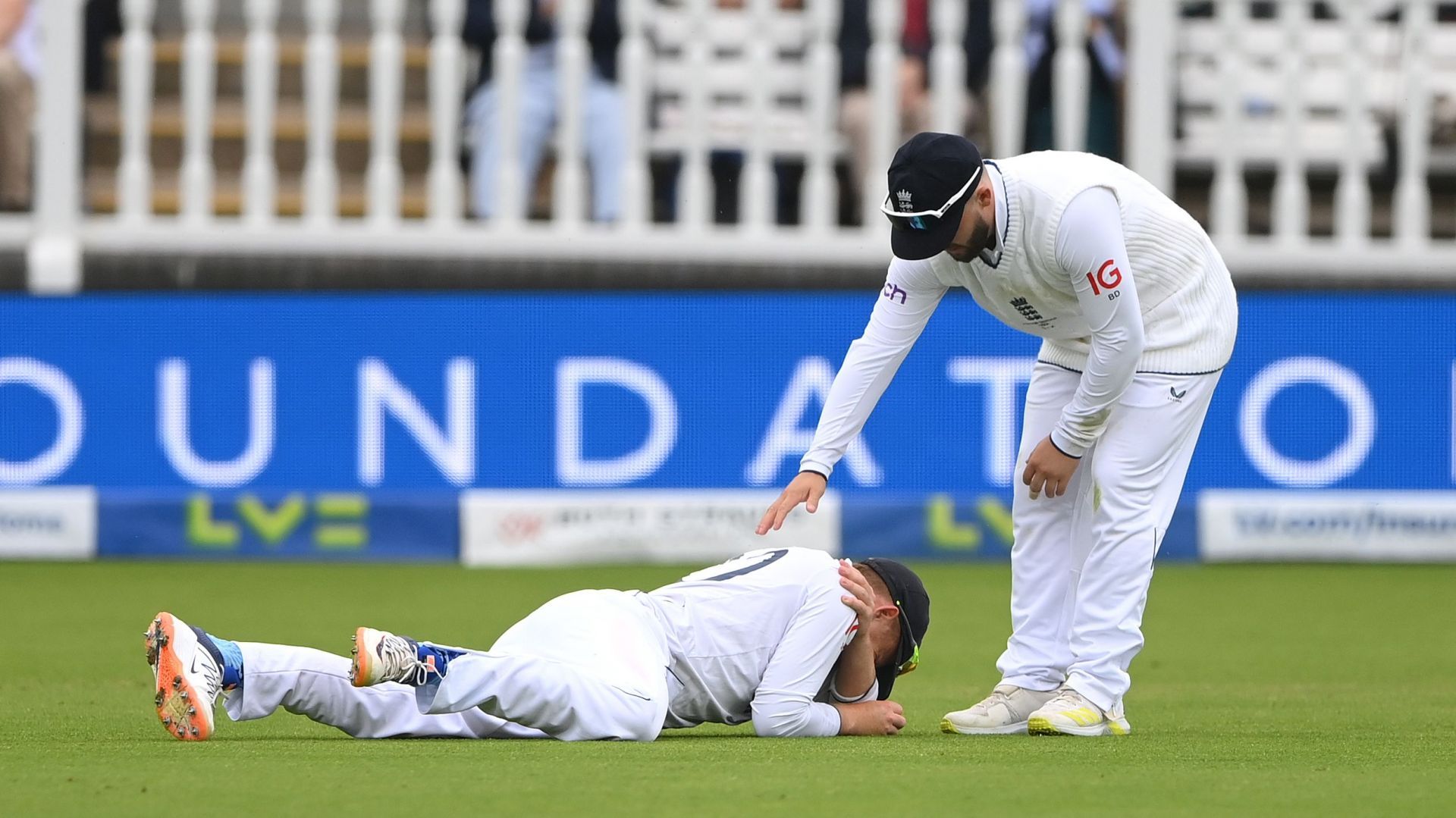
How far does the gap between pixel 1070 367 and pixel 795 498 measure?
0.78 metres

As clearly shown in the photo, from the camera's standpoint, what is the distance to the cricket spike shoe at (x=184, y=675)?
16.0ft

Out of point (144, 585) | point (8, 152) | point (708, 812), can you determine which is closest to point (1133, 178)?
point (708, 812)

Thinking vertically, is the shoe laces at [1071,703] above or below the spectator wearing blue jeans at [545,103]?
below

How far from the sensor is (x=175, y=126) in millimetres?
12109

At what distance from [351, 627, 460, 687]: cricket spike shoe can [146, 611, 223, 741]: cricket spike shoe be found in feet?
1.20

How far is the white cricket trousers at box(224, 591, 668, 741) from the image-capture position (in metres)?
4.86

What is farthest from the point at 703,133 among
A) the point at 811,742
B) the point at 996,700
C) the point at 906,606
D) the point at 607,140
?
the point at 811,742

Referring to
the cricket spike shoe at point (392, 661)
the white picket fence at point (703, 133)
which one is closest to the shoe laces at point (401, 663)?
the cricket spike shoe at point (392, 661)

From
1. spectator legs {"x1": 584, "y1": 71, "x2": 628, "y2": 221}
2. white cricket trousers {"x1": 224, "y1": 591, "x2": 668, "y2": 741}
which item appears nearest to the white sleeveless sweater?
white cricket trousers {"x1": 224, "y1": 591, "x2": 668, "y2": 741}

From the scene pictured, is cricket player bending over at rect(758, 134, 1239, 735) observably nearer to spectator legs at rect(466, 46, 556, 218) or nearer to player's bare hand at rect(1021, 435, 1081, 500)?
player's bare hand at rect(1021, 435, 1081, 500)

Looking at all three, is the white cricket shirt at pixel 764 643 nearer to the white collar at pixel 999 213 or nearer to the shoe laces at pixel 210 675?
the white collar at pixel 999 213

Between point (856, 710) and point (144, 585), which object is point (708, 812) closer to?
point (856, 710)

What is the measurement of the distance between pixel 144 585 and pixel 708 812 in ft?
19.5

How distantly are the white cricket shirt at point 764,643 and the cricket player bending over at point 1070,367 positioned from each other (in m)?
0.18
